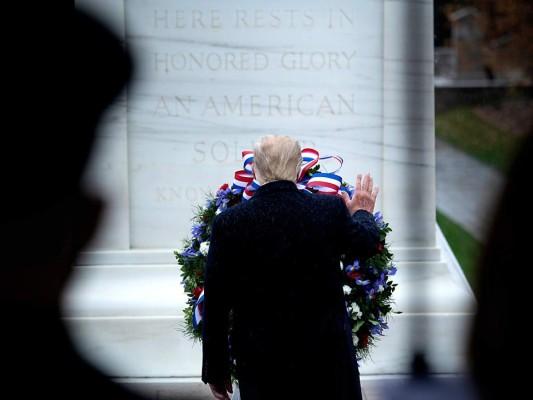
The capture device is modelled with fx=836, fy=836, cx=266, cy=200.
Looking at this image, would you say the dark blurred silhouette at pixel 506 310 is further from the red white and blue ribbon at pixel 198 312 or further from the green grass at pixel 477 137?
the green grass at pixel 477 137

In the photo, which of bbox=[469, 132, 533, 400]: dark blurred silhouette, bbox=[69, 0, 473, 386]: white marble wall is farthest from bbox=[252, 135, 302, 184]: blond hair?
bbox=[69, 0, 473, 386]: white marble wall

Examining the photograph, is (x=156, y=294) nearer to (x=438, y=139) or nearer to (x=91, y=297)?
(x=91, y=297)

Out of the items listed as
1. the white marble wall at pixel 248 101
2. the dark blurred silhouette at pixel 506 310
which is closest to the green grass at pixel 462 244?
the dark blurred silhouette at pixel 506 310

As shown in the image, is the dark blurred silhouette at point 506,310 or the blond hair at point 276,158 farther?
the dark blurred silhouette at point 506,310

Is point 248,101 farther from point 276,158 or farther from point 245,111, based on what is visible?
point 276,158

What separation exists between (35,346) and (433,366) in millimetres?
2669

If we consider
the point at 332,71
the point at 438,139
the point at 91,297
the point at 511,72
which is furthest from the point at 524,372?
the point at 511,72

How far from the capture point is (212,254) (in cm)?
284

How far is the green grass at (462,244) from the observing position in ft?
23.3

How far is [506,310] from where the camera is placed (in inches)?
198

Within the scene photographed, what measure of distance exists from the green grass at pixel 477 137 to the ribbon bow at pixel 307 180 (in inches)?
238

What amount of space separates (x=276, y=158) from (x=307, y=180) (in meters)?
0.61

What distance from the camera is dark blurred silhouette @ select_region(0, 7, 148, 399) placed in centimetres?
560

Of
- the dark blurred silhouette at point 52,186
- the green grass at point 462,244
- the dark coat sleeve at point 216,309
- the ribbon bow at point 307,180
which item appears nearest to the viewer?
the dark coat sleeve at point 216,309
